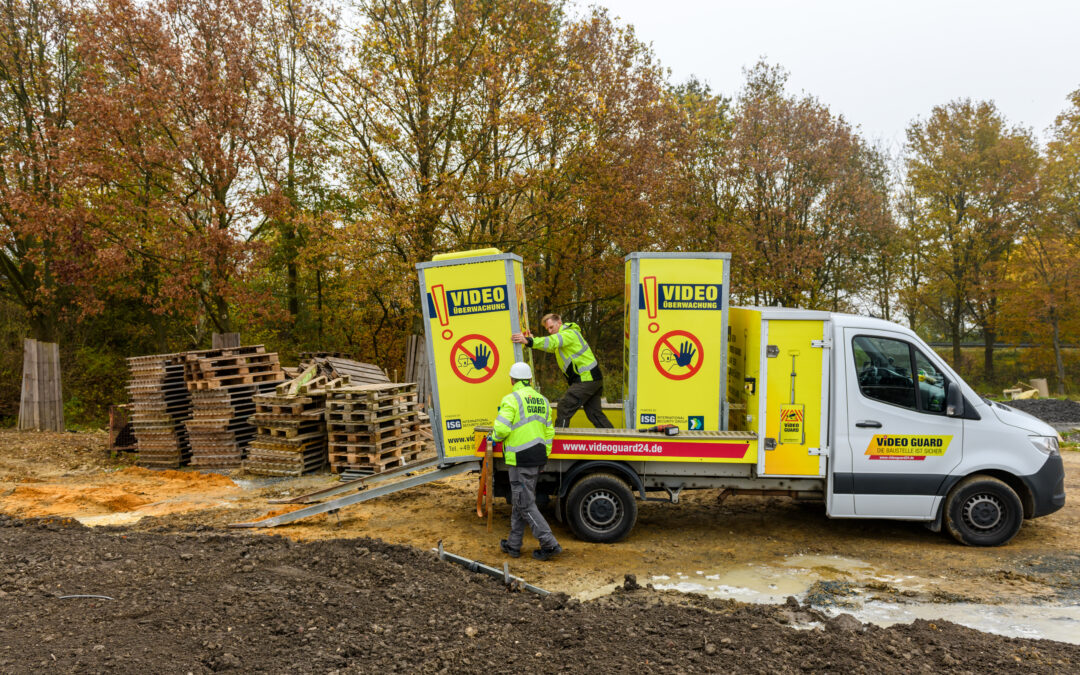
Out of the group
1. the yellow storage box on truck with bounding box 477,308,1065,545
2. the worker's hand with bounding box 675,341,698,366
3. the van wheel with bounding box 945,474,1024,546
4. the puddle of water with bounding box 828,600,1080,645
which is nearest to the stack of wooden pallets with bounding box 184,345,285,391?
the yellow storage box on truck with bounding box 477,308,1065,545

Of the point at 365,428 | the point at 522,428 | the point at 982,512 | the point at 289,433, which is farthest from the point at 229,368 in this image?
the point at 982,512

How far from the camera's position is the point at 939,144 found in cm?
2931

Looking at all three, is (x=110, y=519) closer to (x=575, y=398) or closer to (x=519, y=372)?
(x=519, y=372)

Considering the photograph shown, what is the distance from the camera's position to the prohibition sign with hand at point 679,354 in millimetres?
7938

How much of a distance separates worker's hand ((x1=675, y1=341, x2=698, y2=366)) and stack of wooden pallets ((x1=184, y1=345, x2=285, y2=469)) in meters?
8.17

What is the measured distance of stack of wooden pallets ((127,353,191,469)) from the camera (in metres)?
13.1

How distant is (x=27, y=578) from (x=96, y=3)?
47.1 feet

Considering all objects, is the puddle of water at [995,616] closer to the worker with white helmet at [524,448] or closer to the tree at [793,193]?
the worker with white helmet at [524,448]

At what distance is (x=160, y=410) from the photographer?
13.0 meters

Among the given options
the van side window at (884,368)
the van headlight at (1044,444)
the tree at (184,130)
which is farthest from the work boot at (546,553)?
the tree at (184,130)

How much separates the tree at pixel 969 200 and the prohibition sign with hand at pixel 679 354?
80.0 feet

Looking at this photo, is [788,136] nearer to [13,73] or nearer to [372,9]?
[372,9]

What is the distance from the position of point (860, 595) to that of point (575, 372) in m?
3.93

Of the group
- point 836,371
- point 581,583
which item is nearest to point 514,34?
point 836,371
